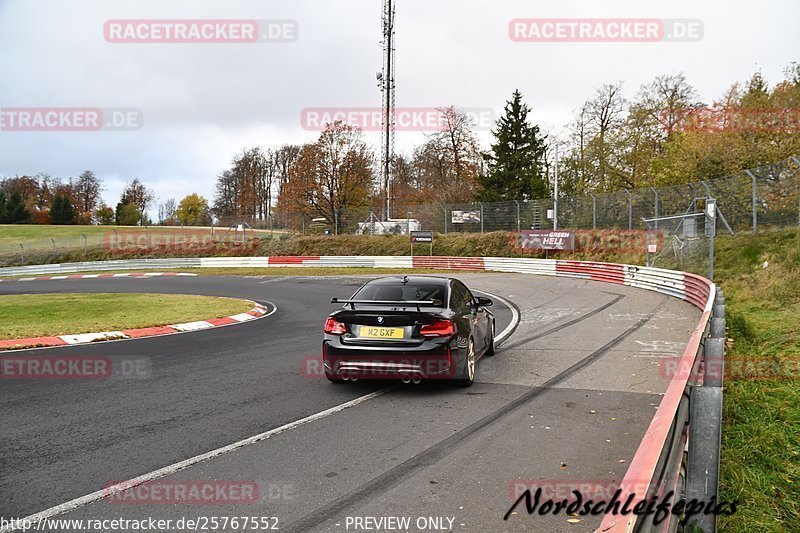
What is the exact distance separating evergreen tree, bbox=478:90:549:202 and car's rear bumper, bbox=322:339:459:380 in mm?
44322

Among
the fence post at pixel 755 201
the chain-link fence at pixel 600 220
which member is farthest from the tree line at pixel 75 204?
the fence post at pixel 755 201

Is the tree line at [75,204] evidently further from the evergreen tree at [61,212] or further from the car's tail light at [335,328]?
the car's tail light at [335,328]

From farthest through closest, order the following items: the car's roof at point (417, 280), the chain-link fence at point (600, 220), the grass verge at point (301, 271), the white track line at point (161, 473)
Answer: the grass verge at point (301, 271) < the chain-link fence at point (600, 220) < the car's roof at point (417, 280) < the white track line at point (161, 473)

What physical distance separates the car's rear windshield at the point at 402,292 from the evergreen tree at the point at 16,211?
104 meters

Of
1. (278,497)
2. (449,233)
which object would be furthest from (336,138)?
(278,497)

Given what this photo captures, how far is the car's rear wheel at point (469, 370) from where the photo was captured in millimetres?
7273

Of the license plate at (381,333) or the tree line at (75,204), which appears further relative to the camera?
the tree line at (75,204)

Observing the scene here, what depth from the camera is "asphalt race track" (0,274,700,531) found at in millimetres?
3959

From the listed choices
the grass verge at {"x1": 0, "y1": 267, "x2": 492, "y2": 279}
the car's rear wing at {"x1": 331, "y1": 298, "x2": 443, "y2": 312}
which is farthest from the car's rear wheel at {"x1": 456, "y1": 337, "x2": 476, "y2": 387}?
the grass verge at {"x1": 0, "y1": 267, "x2": 492, "y2": 279}

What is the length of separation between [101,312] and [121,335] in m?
4.41

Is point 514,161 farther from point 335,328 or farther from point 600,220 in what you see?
point 335,328

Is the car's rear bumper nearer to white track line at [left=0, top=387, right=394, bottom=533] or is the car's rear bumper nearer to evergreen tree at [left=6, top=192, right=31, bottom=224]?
white track line at [left=0, top=387, right=394, bottom=533]

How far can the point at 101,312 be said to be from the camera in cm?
1559

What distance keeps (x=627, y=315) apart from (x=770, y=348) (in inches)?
222
